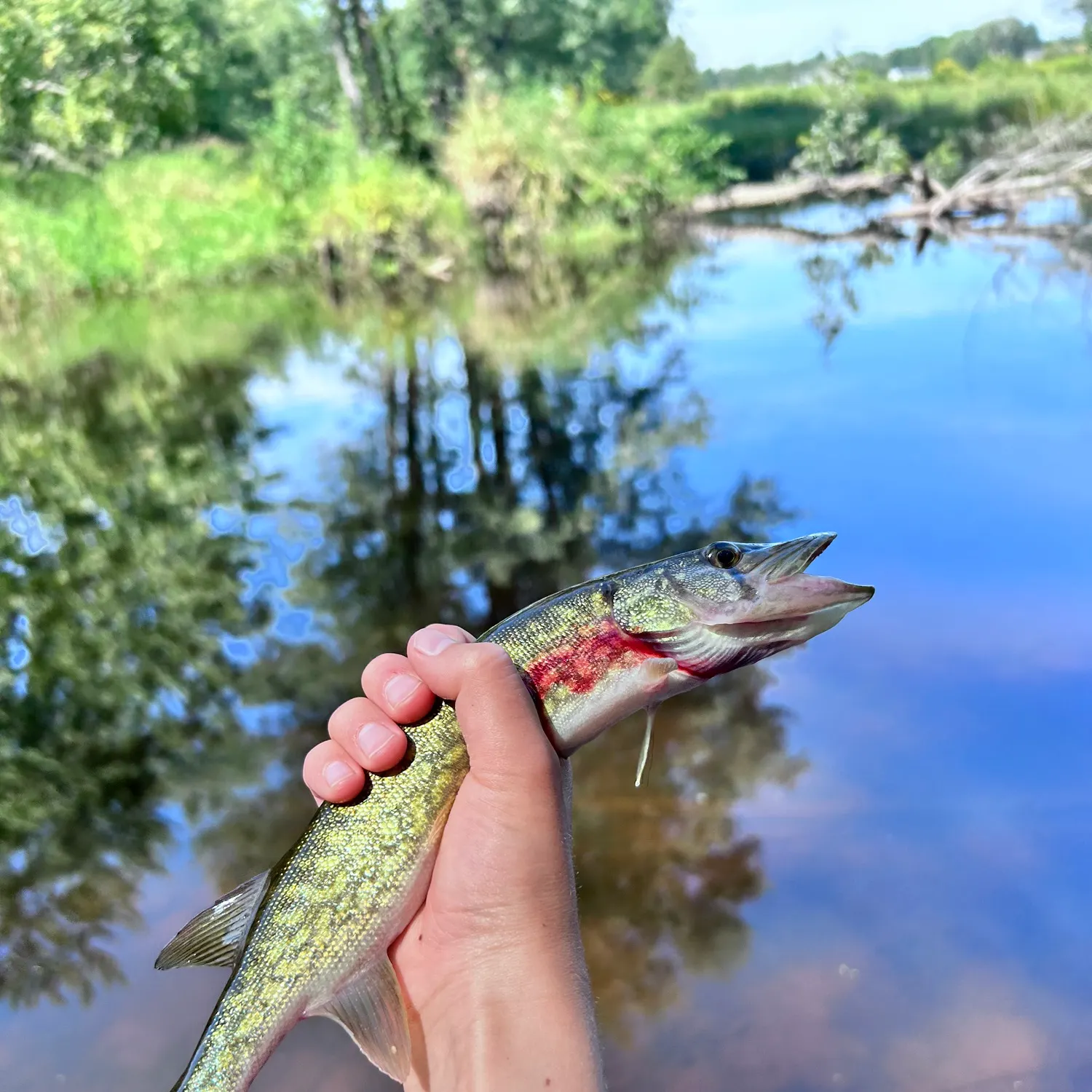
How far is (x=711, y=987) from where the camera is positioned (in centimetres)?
428

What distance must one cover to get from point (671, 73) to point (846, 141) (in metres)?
22.0

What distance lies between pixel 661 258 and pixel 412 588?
739 inches

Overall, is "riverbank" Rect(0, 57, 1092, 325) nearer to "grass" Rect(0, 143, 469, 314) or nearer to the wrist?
"grass" Rect(0, 143, 469, 314)

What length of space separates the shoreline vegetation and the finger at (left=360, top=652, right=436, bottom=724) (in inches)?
816

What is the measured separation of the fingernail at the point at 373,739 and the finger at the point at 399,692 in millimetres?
69

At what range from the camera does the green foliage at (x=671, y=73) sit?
49062mm

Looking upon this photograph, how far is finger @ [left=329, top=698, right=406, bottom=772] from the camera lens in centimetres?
240

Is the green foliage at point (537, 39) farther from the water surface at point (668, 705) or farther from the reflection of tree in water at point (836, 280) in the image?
the water surface at point (668, 705)

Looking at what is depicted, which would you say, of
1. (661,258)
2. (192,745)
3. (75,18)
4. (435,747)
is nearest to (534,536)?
(192,745)

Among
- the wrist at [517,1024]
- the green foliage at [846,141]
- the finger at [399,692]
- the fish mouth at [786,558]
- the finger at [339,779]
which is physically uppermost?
the green foliage at [846,141]

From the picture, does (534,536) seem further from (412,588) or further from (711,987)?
(711,987)

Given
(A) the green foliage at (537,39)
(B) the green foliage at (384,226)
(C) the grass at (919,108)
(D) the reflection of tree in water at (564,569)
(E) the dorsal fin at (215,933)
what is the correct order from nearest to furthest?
(E) the dorsal fin at (215,933), (D) the reflection of tree in water at (564,569), (B) the green foliage at (384,226), (C) the grass at (919,108), (A) the green foliage at (537,39)

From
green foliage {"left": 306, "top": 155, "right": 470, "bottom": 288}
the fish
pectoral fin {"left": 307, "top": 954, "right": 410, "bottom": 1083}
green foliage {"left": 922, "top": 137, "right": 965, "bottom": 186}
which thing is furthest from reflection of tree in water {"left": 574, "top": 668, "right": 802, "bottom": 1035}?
green foliage {"left": 922, "top": 137, "right": 965, "bottom": 186}

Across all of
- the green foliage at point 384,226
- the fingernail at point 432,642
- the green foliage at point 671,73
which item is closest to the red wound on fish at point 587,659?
the fingernail at point 432,642
